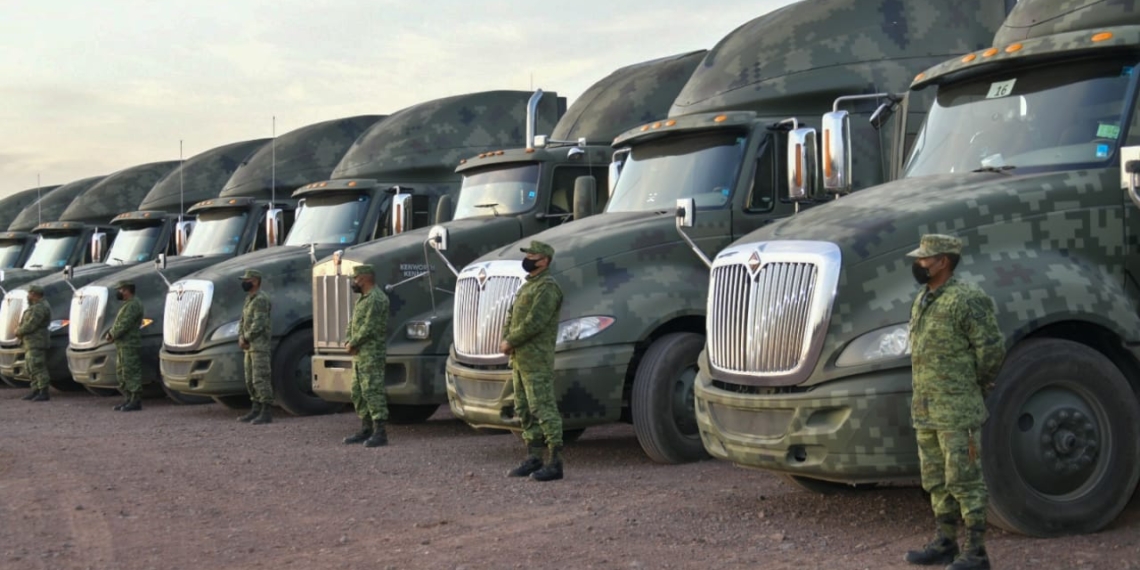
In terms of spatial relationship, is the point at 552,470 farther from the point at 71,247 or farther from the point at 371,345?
the point at 71,247

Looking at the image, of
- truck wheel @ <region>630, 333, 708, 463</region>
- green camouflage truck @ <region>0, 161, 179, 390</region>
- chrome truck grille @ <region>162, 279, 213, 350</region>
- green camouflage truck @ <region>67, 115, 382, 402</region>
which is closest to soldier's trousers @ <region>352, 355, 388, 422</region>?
truck wheel @ <region>630, 333, 708, 463</region>

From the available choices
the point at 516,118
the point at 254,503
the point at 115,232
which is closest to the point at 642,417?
the point at 254,503

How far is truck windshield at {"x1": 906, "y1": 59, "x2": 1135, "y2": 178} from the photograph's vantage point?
711 cm

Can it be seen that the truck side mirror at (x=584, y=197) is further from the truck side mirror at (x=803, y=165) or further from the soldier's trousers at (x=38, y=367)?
the soldier's trousers at (x=38, y=367)

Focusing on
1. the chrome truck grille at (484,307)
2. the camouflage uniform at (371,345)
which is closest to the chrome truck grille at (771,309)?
the chrome truck grille at (484,307)

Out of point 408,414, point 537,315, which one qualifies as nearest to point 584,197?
point 537,315

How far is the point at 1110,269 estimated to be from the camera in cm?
683

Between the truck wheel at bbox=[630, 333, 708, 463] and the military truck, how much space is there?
4.67 metres

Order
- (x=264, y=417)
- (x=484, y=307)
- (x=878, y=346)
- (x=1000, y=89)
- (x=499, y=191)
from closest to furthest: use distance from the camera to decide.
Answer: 1. (x=878, y=346)
2. (x=1000, y=89)
3. (x=484, y=307)
4. (x=499, y=191)
5. (x=264, y=417)

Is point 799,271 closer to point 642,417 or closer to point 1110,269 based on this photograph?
point 1110,269

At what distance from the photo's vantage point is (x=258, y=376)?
44.7 ft

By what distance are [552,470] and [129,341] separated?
844 cm

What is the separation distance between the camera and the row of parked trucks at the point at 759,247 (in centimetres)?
649

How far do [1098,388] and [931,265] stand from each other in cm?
Answer: 124
